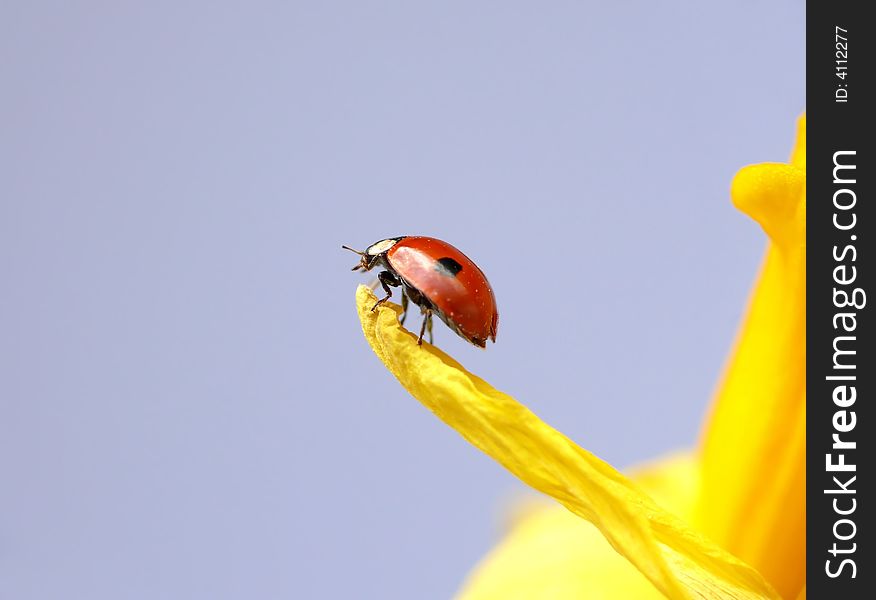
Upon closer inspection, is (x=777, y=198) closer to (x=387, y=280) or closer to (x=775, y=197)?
(x=775, y=197)

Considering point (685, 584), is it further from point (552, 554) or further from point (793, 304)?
point (552, 554)

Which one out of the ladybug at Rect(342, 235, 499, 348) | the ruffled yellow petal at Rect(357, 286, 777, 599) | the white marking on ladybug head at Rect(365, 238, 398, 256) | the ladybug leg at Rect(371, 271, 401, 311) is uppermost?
the white marking on ladybug head at Rect(365, 238, 398, 256)

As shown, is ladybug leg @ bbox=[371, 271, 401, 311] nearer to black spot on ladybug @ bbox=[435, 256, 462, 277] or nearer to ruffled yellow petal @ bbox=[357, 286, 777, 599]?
black spot on ladybug @ bbox=[435, 256, 462, 277]

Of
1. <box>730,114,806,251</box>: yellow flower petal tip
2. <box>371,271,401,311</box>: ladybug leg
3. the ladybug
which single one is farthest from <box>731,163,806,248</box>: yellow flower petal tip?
<box>371,271,401,311</box>: ladybug leg
